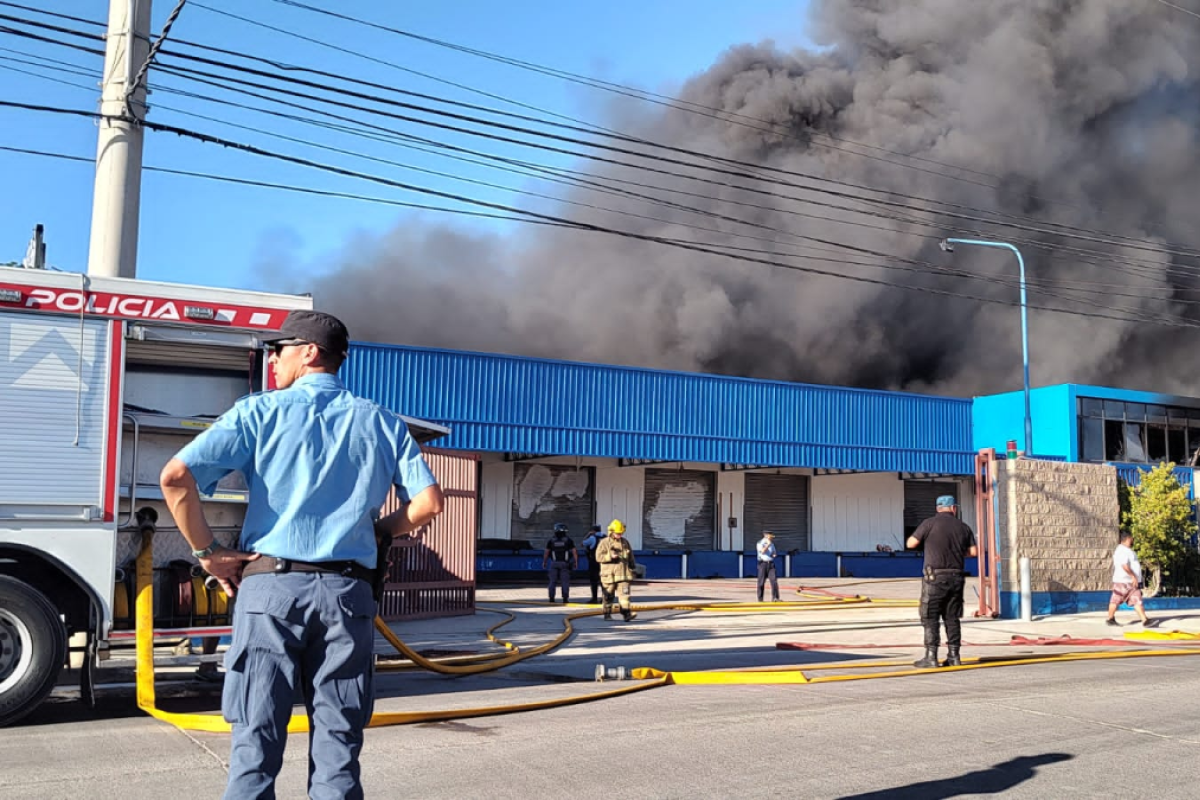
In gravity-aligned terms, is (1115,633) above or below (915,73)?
below

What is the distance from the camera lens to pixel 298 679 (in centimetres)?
296

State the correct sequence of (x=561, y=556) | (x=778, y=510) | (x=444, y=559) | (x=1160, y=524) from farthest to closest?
(x=778, y=510)
(x=561, y=556)
(x=1160, y=524)
(x=444, y=559)

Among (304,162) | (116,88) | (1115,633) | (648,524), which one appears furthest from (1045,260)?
(116,88)

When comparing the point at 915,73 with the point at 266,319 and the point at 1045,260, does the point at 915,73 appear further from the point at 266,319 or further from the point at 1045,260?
the point at 266,319

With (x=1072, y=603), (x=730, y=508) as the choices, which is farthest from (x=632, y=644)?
(x=730, y=508)

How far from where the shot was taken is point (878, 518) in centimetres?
3781

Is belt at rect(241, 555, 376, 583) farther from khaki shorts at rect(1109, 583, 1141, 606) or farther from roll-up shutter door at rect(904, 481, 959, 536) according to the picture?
roll-up shutter door at rect(904, 481, 959, 536)

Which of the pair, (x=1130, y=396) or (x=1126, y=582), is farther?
(x=1130, y=396)

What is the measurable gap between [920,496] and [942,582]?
30.7 meters

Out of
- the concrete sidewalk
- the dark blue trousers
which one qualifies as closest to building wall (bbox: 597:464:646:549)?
the concrete sidewalk

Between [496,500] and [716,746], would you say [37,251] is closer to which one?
[716,746]

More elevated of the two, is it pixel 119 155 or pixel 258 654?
pixel 119 155

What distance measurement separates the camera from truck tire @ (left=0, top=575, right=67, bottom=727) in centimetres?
613

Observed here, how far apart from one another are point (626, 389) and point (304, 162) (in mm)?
16993
